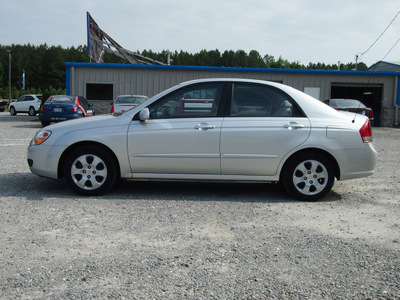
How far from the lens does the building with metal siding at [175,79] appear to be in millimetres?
25016

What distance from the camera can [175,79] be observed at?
1008 inches

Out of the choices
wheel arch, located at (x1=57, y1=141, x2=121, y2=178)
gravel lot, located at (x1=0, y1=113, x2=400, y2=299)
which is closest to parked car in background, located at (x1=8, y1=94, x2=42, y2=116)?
gravel lot, located at (x1=0, y1=113, x2=400, y2=299)

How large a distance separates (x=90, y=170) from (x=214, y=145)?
66.8 inches

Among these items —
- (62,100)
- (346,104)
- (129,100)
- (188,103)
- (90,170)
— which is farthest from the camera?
(346,104)

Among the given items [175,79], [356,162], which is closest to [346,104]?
[175,79]

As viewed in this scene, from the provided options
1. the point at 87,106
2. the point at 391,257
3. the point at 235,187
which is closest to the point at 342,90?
→ the point at 87,106

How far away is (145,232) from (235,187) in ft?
8.81

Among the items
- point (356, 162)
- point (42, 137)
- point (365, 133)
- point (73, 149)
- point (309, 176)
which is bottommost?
point (309, 176)

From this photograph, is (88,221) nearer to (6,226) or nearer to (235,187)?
(6,226)

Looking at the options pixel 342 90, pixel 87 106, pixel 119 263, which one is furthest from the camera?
pixel 342 90

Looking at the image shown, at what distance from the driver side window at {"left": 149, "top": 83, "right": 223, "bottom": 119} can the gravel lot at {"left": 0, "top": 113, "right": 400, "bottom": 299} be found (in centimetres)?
113

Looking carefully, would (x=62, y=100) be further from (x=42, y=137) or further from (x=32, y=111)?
(x=32, y=111)

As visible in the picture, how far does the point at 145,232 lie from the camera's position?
172 inches

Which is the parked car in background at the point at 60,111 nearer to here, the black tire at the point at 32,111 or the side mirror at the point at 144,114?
the side mirror at the point at 144,114
